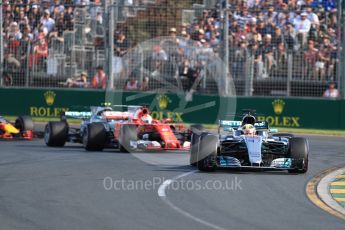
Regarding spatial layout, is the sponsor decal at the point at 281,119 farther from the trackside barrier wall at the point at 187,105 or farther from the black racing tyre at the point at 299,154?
the black racing tyre at the point at 299,154

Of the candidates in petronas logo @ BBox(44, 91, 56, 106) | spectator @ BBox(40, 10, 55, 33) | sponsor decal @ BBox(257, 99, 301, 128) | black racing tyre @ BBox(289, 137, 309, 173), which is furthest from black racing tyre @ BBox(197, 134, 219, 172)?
petronas logo @ BBox(44, 91, 56, 106)

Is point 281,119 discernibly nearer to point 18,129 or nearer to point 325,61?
point 325,61

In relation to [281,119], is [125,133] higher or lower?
higher

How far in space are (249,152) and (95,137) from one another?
521 centimetres

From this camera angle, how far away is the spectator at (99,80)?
2933cm

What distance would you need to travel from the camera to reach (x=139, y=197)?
12.3m

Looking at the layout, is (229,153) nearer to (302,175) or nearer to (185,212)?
(302,175)


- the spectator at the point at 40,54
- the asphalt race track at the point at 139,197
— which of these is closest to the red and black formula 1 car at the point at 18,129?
the asphalt race track at the point at 139,197

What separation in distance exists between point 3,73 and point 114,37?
4.13 metres

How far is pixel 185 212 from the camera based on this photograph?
10.9 metres

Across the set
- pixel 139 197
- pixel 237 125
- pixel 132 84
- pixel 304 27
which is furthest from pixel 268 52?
pixel 139 197

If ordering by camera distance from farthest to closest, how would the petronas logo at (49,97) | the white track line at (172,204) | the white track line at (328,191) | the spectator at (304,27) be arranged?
the petronas logo at (49,97), the spectator at (304,27), the white track line at (328,191), the white track line at (172,204)

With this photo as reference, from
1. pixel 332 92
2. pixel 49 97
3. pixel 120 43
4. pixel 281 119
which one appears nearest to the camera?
pixel 332 92

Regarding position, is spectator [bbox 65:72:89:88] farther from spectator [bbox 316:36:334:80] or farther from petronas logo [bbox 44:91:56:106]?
spectator [bbox 316:36:334:80]
